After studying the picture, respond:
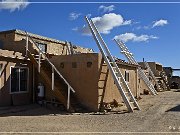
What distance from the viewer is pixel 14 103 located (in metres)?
18.8

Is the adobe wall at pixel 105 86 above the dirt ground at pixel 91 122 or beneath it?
above

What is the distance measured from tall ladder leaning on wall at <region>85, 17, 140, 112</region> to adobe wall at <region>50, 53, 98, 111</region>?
87cm

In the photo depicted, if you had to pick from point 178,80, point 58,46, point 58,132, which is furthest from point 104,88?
point 178,80

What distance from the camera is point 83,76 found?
18.0 metres

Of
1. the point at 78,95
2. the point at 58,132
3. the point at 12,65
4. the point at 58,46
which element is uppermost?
the point at 58,46

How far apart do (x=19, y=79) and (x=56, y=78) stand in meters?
2.24

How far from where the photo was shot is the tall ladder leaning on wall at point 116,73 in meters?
16.7

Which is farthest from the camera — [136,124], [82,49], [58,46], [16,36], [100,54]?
[82,49]

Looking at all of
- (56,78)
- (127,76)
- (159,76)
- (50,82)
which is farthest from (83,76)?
(159,76)

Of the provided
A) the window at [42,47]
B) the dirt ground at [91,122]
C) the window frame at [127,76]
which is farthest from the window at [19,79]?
the window frame at [127,76]

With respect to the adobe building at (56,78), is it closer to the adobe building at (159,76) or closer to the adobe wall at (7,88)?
the adobe wall at (7,88)

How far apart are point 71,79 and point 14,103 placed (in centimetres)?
366

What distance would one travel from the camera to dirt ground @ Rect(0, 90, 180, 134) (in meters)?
11.5

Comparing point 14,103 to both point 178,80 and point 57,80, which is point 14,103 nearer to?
point 57,80
